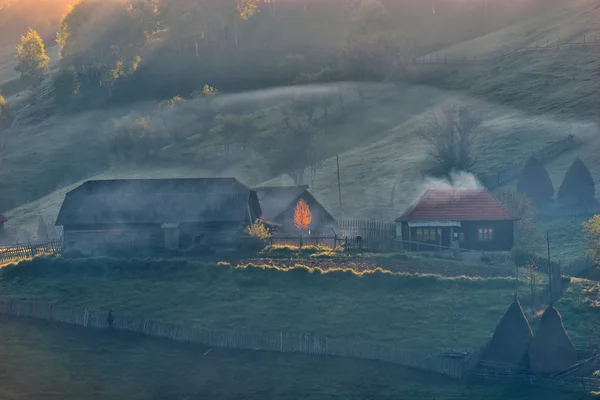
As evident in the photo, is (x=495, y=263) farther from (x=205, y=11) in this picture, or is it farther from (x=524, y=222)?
(x=205, y=11)

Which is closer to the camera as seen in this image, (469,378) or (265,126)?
(469,378)

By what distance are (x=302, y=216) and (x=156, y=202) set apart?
1233 centimetres

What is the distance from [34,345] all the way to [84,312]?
4.68 m

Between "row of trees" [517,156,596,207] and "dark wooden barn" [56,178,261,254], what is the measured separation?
26575 millimetres

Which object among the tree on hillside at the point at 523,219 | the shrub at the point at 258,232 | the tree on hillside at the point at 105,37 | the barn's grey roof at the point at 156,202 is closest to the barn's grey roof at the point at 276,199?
the barn's grey roof at the point at 156,202

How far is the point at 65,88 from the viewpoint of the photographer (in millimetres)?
159250

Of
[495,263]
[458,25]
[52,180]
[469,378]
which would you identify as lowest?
[469,378]

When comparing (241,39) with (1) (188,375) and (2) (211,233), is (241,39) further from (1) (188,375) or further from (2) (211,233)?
(1) (188,375)

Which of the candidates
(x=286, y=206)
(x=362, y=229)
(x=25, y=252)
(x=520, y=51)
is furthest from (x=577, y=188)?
(x=520, y=51)

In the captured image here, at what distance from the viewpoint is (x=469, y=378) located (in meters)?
53.1

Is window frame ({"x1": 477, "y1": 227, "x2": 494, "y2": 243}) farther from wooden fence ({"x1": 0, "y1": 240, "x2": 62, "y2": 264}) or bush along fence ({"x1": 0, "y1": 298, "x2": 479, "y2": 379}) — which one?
wooden fence ({"x1": 0, "y1": 240, "x2": 62, "y2": 264})

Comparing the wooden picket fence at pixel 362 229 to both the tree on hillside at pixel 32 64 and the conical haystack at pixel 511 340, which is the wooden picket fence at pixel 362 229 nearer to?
the conical haystack at pixel 511 340

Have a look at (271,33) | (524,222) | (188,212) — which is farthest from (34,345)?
(271,33)

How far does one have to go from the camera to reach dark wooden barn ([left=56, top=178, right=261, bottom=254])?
266 feet
